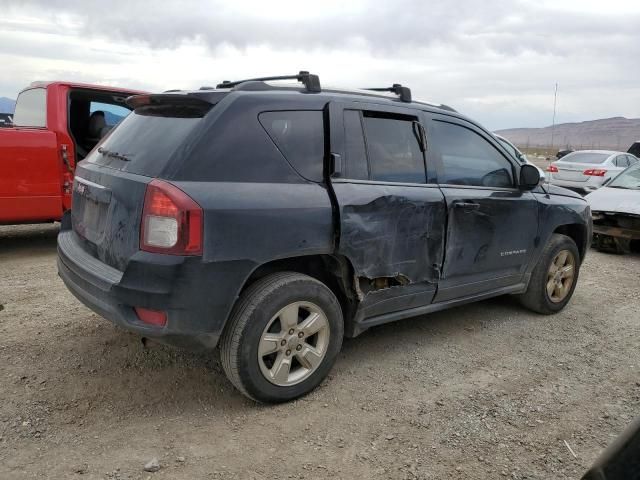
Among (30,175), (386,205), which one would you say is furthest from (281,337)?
(30,175)

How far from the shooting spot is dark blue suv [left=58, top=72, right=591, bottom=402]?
285 centimetres

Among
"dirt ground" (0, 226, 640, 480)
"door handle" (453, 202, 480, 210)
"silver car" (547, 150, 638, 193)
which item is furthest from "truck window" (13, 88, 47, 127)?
"silver car" (547, 150, 638, 193)

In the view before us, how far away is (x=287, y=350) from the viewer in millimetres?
3197

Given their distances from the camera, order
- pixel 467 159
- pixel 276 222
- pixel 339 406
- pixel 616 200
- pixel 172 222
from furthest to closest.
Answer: pixel 616 200
pixel 467 159
pixel 339 406
pixel 276 222
pixel 172 222

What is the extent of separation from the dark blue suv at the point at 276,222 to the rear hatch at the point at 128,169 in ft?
0.04

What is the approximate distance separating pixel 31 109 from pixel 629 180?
8.56 m

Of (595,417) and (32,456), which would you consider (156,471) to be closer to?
(32,456)

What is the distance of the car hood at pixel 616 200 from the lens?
25.3 ft

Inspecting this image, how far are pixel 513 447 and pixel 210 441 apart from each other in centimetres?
158

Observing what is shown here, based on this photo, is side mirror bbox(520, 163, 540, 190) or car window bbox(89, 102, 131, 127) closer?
side mirror bbox(520, 163, 540, 190)

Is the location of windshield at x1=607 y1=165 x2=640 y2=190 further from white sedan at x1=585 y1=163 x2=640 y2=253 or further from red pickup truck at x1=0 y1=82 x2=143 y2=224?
red pickup truck at x1=0 y1=82 x2=143 y2=224

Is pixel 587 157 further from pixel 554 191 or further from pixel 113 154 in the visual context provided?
pixel 113 154

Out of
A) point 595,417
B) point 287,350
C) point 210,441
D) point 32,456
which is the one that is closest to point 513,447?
point 595,417

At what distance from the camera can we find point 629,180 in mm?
8695
